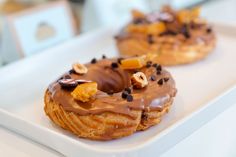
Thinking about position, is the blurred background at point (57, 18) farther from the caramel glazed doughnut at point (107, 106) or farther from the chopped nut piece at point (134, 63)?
the caramel glazed doughnut at point (107, 106)

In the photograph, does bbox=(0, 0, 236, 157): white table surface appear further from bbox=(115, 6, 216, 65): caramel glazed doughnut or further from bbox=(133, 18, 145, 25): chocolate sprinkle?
bbox=(133, 18, 145, 25): chocolate sprinkle

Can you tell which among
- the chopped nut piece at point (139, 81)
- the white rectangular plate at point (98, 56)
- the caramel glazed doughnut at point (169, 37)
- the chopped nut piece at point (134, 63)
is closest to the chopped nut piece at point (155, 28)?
the caramel glazed doughnut at point (169, 37)

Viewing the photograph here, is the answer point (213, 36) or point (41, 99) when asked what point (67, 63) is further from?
point (213, 36)

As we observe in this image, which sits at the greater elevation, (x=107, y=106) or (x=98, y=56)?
(x=107, y=106)

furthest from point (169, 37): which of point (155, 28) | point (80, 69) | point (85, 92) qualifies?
point (85, 92)

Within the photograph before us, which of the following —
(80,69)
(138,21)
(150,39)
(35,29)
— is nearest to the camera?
(80,69)

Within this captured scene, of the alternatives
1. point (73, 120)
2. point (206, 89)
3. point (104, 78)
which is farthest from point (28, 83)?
point (206, 89)

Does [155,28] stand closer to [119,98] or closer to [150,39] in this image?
[150,39]
